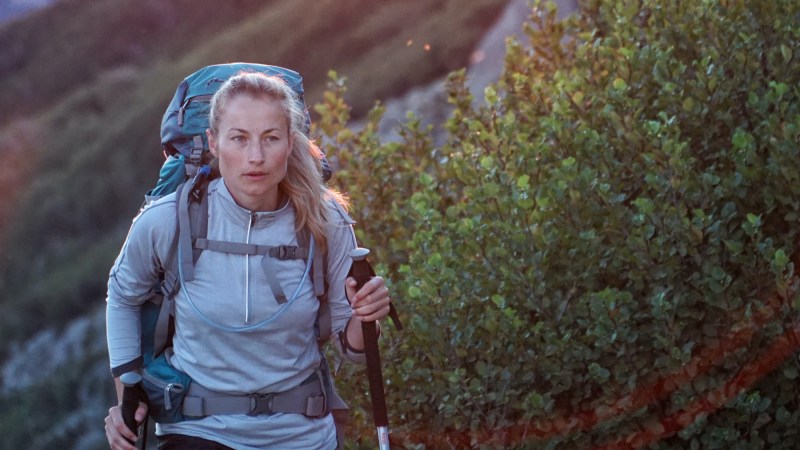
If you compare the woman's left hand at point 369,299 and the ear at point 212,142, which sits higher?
the ear at point 212,142

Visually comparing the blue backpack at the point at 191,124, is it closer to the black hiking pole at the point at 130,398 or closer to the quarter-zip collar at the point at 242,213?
the quarter-zip collar at the point at 242,213

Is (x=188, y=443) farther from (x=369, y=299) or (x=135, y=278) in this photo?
(x=369, y=299)

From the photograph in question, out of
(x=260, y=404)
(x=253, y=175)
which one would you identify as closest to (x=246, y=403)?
(x=260, y=404)

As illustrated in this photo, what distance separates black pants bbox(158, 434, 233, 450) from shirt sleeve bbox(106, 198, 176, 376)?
0.79ft

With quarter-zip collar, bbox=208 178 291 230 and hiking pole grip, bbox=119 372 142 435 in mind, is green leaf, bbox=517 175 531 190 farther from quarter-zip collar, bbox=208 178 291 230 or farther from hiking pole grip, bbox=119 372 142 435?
hiking pole grip, bbox=119 372 142 435

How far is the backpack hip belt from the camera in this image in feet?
12.1

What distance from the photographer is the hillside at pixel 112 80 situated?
1191cm

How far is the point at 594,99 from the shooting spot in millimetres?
5449

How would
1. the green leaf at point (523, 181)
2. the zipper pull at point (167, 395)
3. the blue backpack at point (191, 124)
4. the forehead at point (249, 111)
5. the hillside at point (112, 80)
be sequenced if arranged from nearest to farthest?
the zipper pull at point (167, 395) < the forehead at point (249, 111) < the blue backpack at point (191, 124) < the green leaf at point (523, 181) < the hillside at point (112, 80)

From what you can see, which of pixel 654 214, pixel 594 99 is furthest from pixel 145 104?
pixel 654 214

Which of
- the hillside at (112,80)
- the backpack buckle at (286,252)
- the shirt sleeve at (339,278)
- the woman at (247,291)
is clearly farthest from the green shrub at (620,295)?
the hillside at (112,80)

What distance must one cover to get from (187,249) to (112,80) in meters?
9.83

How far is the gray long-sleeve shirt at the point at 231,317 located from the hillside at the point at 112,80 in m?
7.96

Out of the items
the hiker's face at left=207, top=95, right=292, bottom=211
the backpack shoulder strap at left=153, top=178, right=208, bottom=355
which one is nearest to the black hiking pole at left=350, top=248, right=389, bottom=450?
the hiker's face at left=207, top=95, right=292, bottom=211
